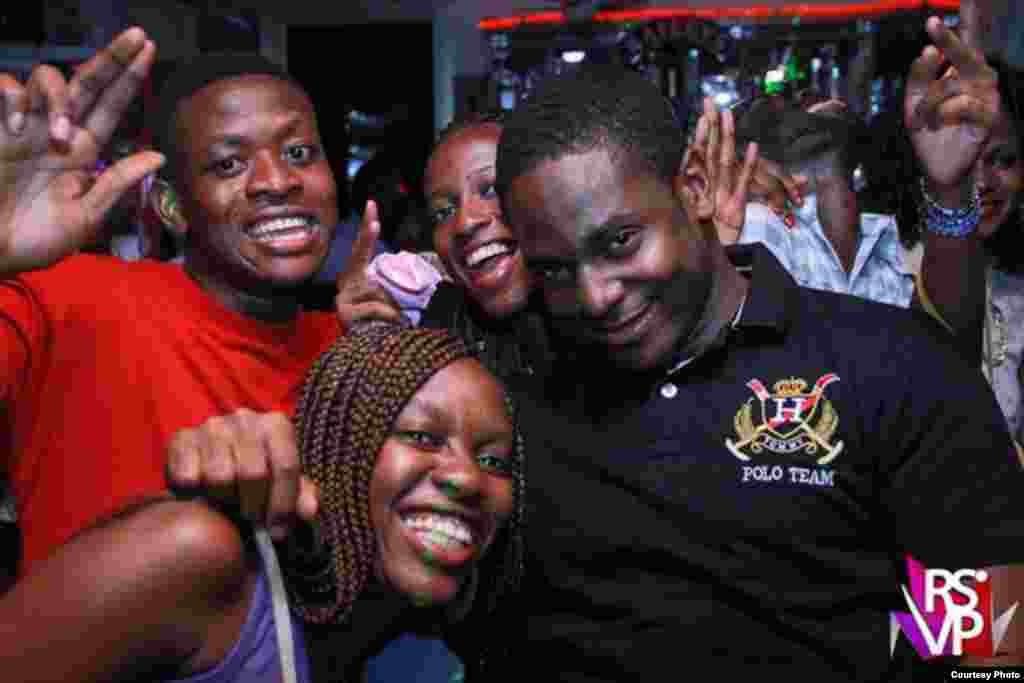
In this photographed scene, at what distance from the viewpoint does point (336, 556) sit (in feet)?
5.25

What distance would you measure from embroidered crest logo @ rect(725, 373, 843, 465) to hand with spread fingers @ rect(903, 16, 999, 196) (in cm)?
49

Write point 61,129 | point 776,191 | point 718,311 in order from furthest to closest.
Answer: point 776,191 < point 718,311 < point 61,129

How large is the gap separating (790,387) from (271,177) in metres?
1.05

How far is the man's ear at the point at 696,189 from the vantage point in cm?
192

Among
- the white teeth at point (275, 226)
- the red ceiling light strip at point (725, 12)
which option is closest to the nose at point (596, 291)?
the white teeth at point (275, 226)

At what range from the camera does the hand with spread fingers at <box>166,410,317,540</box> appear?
1.30 m

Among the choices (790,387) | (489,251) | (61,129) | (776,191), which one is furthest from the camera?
(776,191)

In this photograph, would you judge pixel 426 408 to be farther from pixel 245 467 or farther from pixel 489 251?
pixel 489 251

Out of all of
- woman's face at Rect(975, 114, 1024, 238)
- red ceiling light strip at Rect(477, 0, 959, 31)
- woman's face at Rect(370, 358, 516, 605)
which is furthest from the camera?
red ceiling light strip at Rect(477, 0, 959, 31)

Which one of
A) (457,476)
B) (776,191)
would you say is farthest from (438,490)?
(776,191)

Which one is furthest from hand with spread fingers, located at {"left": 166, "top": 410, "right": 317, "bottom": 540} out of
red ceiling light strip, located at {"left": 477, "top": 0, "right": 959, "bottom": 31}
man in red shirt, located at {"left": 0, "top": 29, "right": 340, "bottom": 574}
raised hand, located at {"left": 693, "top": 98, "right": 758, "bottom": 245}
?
red ceiling light strip, located at {"left": 477, "top": 0, "right": 959, "bottom": 31}

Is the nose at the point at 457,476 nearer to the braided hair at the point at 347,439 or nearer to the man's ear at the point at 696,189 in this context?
the braided hair at the point at 347,439

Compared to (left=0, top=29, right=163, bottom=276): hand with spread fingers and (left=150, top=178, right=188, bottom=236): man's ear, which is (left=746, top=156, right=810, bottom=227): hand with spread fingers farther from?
(left=0, top=29, right=163, bottom=276): hand with spread fingers

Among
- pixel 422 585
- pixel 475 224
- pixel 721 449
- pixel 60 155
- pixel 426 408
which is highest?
pixel 60 155
